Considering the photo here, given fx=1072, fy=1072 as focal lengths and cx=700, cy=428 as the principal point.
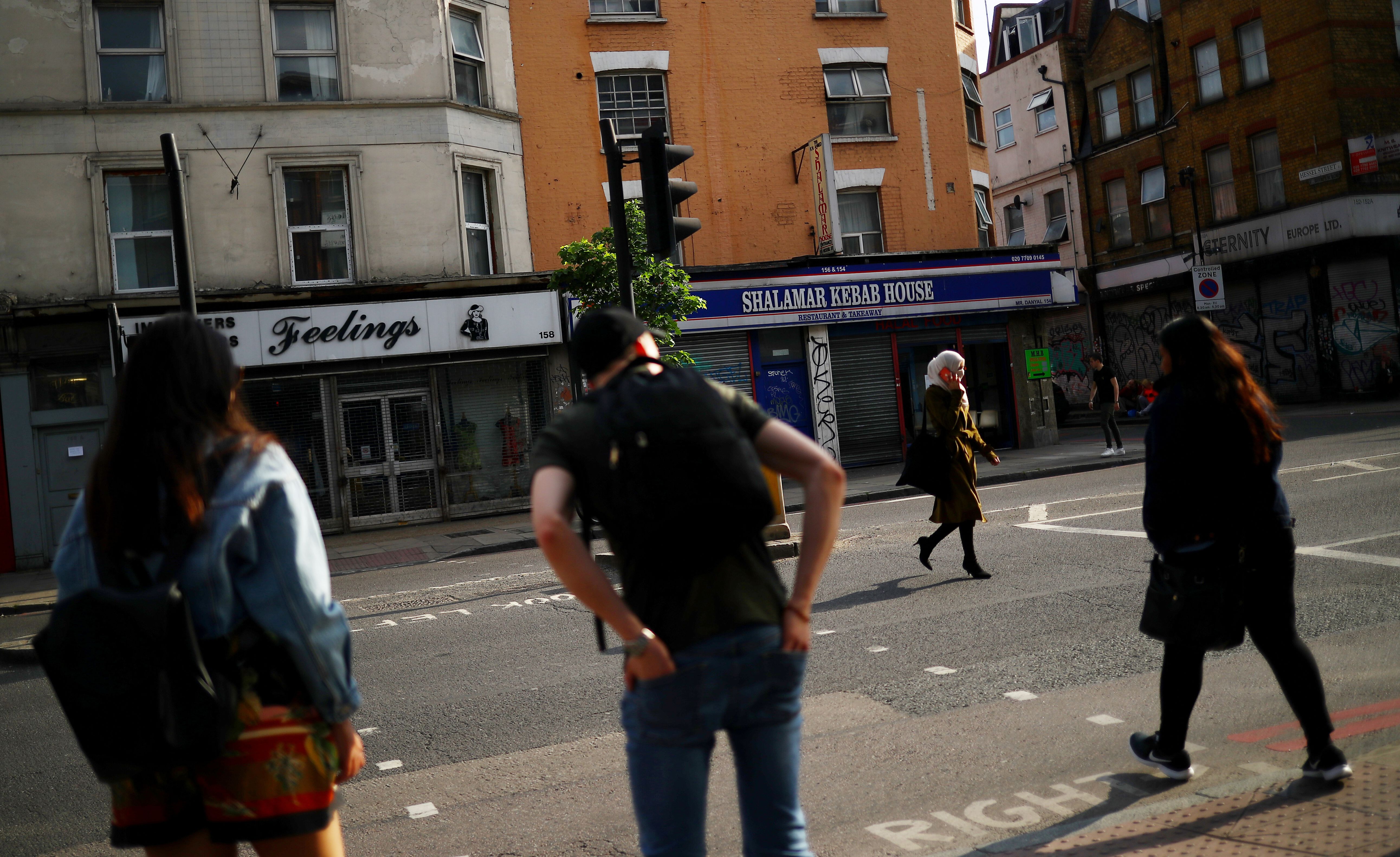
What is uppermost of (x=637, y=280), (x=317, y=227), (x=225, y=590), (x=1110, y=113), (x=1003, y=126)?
(x=1003, y=126)

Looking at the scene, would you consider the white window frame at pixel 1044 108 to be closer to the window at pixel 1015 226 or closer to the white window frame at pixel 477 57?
the window at pixel 1015 226

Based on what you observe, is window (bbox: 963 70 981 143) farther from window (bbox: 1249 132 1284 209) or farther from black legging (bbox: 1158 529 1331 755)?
black legging (bbox: 1158 529 1331 755)

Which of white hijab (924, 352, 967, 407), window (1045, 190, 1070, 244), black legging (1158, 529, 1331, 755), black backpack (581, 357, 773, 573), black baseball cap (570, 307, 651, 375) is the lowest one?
black legging (1158, 529, 1331, 755)

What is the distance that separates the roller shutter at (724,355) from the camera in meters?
20.6

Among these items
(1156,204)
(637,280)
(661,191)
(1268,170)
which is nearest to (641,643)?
(661,191)

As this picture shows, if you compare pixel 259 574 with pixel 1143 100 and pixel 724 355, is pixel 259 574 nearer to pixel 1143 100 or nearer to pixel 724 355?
pixel 724 355

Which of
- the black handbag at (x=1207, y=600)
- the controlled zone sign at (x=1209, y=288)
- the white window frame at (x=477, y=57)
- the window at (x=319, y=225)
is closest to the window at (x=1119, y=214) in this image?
the controlled zone sign at (x=1209, y=288)

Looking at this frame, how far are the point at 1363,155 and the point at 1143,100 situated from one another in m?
7.31

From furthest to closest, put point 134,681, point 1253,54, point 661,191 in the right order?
point 1253,54
point 661,191
point 134,681

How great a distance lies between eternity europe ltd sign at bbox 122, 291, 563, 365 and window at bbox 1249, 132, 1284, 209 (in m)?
19.4

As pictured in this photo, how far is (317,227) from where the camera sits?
18.0m

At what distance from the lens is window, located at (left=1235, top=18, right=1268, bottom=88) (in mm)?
27219

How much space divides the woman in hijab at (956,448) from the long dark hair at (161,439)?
6.77 m

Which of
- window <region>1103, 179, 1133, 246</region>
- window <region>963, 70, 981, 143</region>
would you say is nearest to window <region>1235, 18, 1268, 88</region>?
window <region>1103, 179, 1133, 246</region>
